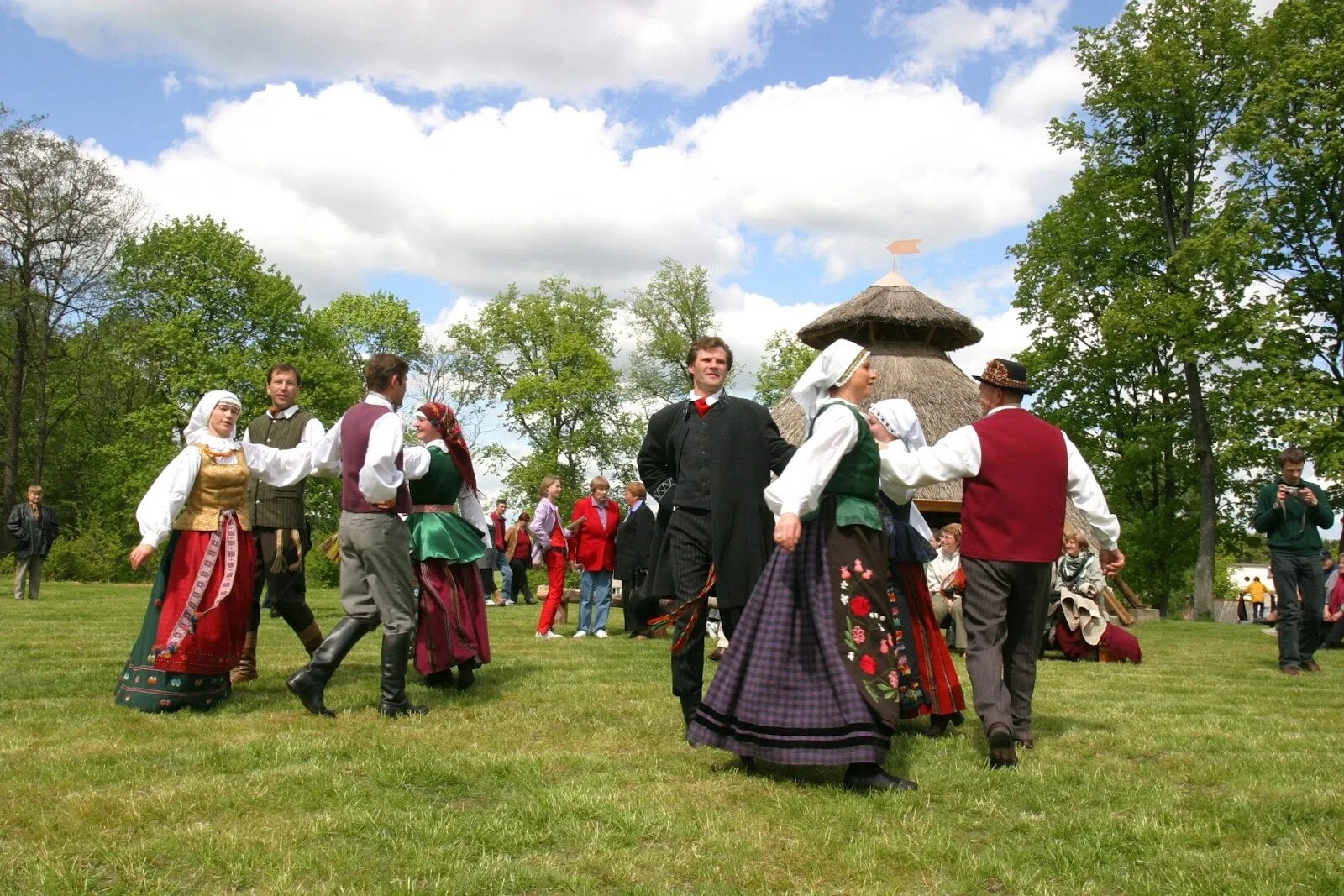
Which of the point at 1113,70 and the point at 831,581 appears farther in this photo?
the point at 1113,70

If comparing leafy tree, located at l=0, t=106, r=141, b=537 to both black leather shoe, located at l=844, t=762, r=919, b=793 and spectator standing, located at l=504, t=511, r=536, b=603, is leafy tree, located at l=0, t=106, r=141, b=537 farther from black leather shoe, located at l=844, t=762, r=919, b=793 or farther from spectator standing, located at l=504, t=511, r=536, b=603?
black leather shoe, located at l=844, t=762, r=919, b=793

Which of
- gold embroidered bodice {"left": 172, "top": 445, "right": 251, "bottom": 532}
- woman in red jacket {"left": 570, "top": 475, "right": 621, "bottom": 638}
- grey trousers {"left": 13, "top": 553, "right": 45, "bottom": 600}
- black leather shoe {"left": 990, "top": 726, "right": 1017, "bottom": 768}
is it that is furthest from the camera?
grey trousers {"left": 13, "top": 553, "right": 45, "bottom": 600}

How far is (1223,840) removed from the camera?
3959 millimetres

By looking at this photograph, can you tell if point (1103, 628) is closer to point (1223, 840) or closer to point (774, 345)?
point (1223, 840)

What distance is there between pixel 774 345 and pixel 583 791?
140 ft

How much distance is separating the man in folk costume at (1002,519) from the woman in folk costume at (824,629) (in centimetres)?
39

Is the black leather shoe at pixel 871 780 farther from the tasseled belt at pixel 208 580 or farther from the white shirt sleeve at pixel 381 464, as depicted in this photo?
the tasseled belt at pixel 208 580

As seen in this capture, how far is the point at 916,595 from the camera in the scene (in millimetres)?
6293

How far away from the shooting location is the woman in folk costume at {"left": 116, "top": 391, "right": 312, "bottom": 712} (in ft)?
20.9

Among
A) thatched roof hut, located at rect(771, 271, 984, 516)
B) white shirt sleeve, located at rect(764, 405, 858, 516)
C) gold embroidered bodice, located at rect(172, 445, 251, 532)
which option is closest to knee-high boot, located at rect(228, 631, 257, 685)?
gold embroidered bodice, located at rect(172, 445, 251, 532)

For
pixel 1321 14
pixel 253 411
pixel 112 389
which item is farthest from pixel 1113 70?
pixel 112 389

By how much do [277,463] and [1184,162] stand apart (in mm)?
26825

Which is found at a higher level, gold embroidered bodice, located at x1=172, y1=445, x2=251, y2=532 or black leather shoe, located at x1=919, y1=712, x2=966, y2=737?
gold embroidered bodice, located at x1=172, y1=445, x2=251, y2=532

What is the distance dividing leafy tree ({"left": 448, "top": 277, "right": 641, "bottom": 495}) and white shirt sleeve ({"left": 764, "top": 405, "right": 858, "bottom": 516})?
38.8 metres
